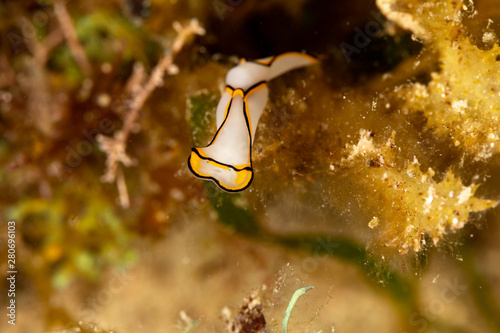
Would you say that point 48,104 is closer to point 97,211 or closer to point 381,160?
point 97,211

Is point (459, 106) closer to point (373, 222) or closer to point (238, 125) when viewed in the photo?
point (373, 222)

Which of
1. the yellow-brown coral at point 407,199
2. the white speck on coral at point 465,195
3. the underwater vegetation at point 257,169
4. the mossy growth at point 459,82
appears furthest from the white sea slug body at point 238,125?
the white speck on coral at point 465,195

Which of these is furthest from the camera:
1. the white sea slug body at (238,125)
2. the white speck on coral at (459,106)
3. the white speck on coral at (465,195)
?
the white sea slug body at (238,125)

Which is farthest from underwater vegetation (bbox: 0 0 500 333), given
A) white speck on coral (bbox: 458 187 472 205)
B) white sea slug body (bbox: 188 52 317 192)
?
white sea slug body (bbox: 188 52 317 192)

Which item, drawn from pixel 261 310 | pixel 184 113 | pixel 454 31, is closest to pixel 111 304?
pixel 261 310

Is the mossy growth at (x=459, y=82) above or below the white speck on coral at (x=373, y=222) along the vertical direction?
above

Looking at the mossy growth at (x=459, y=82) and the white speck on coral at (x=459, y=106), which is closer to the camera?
the mossy growth at (x=459, y=82)

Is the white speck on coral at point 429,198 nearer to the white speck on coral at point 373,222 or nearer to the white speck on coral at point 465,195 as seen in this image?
the white speck on coral at point 465,195
